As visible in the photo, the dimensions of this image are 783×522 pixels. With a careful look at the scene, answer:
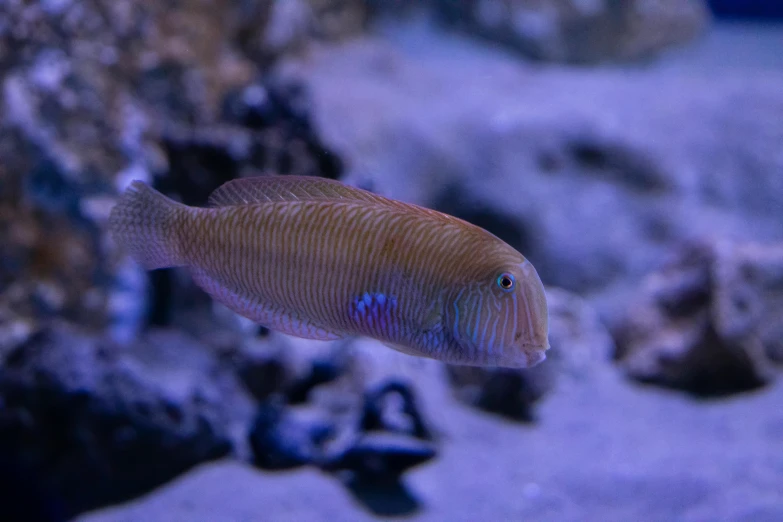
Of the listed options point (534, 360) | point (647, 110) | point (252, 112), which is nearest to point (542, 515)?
point (534, 360)

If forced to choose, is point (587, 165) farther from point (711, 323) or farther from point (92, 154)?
point (92, 154)

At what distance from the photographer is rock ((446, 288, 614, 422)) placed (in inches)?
Result: 200

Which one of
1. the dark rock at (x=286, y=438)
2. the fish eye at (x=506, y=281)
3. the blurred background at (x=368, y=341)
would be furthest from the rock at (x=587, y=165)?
the fish eye at (x=506, y=281)

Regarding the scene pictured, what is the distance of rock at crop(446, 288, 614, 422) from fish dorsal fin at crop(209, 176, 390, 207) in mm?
3275

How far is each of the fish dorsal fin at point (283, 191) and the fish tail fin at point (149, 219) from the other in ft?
0.54

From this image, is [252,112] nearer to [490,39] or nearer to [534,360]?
[534,360]

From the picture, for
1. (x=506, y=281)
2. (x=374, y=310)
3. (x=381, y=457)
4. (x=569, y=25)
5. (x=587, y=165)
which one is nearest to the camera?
(x=506, y=281)

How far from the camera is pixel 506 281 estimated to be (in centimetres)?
187

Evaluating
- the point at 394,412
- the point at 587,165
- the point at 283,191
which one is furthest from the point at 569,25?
the point at 283,191

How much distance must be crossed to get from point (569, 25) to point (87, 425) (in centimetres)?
1165

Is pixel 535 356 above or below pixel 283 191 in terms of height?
below

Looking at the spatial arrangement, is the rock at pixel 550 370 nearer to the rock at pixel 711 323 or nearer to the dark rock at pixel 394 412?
the rock at pixel 711 323

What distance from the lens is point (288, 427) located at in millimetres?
4223

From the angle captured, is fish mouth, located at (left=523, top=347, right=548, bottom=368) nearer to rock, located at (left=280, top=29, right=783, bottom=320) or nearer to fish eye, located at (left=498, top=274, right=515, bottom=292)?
fish eye, located at (left=498, top=274, right=515, bottom=292)
